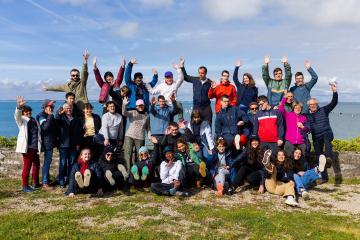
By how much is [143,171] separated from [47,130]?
10.9 feet

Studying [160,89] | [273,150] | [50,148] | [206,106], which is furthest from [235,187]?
[50,148]

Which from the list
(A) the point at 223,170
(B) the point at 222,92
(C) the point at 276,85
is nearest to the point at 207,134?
(A) the point at 223,170

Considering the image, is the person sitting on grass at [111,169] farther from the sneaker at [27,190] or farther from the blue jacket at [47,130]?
the sneaker at [27,190]

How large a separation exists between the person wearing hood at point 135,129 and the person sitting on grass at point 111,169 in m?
0.58

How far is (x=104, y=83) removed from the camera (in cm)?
1344

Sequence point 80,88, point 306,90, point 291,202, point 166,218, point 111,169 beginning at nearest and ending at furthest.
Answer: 1. point 166,218
2. point 291,202
3. point 111,169
4. point 80,88
5. point 306,90

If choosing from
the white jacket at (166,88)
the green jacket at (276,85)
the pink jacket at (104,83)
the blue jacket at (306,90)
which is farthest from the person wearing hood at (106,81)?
the blue jacket at (306,90)

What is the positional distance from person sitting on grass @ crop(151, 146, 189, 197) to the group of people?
0.03 meters

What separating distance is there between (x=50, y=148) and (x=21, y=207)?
95.1 inches

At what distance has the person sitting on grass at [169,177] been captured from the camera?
11.6 metres

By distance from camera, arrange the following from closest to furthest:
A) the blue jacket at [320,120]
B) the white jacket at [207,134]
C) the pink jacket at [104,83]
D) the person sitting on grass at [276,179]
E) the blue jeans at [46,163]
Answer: the person sitting on grass at [276,179] → the blue jeans at [46,163] → the white jacket at [207,134] → the pink jacket at [104,83] → the blue jacket at [320,120]

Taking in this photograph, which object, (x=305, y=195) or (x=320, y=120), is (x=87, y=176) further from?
(x=320, y=120)

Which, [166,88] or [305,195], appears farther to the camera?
[166,88]

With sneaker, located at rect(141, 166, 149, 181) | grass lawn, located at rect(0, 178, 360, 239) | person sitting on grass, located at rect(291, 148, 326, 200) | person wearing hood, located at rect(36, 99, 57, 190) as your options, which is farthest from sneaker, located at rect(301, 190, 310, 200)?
person wearing hood, located at rect(36, 99, 57, 190)
